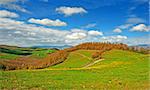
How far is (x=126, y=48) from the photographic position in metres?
79.0

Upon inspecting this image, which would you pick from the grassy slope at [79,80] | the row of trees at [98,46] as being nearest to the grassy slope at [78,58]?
the row of trees at [98,46]

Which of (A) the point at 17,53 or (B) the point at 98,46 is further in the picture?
(A) the point at 17,53

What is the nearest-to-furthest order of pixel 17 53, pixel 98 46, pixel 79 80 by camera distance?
pixel 79 80
pixel 98 46
pixel 17 53

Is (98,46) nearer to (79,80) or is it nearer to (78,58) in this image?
(78,58)

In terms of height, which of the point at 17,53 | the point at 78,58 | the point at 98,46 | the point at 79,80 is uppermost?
the point at 98,46

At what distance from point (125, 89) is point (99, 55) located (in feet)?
168

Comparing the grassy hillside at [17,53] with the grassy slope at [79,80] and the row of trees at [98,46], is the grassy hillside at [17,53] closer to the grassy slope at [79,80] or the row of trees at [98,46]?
the row of trees at [98,46]

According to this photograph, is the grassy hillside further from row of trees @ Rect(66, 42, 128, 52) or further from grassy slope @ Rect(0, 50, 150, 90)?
grassy slope @ Rect(0, 50, 150, 90)

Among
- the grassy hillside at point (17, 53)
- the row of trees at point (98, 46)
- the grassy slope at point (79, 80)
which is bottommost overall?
the grassy slope at point (79, 80)

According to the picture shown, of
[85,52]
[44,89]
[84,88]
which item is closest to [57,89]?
[44,89]

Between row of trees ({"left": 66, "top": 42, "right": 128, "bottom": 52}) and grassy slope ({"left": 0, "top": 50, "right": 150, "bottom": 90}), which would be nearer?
grassy slope ({"left": 0, "top": 50, "right": 150, "bottom": 90})

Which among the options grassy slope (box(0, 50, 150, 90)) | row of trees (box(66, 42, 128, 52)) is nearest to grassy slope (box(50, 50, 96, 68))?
row of trees (box(66, 42, 128, 52))

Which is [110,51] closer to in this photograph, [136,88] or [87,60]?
[87,60]

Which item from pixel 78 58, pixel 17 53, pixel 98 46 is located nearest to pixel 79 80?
pixel 78 58
